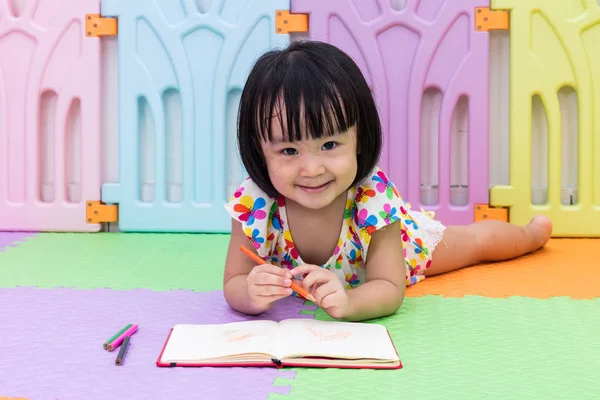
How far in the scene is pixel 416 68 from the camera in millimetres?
1773

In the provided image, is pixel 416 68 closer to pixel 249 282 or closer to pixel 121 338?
pixel 249 282

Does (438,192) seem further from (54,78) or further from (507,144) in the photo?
(54,78)

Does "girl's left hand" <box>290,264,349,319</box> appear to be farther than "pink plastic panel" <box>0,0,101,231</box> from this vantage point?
No

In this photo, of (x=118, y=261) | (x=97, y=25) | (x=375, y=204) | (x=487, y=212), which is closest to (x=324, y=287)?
(x=375, y=204)

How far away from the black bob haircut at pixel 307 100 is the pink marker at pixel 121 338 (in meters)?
0.28

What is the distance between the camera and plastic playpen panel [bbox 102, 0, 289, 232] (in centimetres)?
184

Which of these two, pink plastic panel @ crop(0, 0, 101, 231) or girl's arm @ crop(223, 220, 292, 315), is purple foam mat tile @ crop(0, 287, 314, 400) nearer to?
girl's arm @ crop(223, 220, 292, 315)

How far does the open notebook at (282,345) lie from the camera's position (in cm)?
82

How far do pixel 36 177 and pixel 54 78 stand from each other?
26 cm

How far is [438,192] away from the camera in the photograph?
1.82m

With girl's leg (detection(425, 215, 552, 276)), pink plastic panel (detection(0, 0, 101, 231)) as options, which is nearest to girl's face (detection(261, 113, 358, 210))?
girl's leg (detection(425, 215, 552, 276))

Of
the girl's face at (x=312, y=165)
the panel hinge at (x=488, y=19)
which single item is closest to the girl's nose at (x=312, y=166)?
the girl's face at (x=312, y=165)

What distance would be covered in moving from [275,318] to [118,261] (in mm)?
571

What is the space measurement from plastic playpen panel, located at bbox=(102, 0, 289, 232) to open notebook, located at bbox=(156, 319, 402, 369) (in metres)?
0.94
